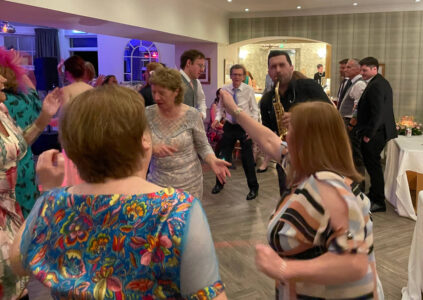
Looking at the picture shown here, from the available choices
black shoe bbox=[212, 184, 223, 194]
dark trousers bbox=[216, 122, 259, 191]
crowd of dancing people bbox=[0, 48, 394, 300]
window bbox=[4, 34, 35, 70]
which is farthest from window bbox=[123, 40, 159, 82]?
crowd of dancing people bbox=[0, 48, 394, 300]

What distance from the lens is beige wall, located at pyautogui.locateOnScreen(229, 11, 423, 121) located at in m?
9.70

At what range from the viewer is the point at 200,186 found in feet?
9.93

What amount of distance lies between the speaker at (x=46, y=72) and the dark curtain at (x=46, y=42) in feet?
16.9

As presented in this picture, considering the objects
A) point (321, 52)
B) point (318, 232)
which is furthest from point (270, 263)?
point (321, 52)

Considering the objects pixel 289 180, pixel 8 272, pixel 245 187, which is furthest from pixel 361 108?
pixel 8 272

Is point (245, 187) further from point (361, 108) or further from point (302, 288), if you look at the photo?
point (302, 288)

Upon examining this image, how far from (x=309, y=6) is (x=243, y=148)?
18.5ft

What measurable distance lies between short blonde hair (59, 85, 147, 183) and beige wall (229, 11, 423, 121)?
9.91m

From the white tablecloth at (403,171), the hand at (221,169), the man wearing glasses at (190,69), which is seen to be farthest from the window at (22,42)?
the hand at (221,169)

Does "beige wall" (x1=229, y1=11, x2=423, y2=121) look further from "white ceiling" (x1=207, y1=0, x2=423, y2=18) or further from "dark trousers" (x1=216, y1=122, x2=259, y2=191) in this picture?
"dark trousers" (x1=216, y1=122, x2=259, y2=191)

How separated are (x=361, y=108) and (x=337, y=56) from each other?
558cm

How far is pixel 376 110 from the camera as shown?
484 cm

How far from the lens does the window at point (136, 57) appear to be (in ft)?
41.4

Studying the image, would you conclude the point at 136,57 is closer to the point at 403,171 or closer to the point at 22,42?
the point at 22,42
